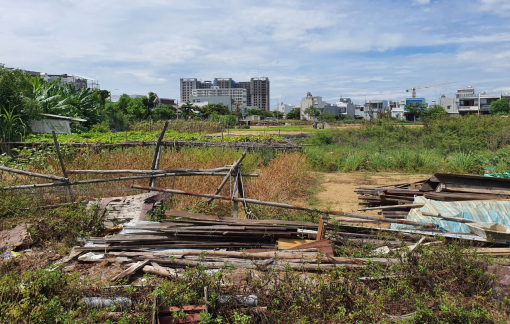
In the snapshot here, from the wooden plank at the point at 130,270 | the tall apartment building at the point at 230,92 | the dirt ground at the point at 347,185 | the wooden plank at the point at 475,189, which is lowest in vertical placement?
the dirt ground at the point at 347,185

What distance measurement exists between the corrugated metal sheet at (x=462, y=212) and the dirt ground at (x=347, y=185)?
163 cm

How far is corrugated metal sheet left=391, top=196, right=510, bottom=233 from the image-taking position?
543 cm

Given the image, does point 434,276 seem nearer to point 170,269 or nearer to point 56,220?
point 170,269

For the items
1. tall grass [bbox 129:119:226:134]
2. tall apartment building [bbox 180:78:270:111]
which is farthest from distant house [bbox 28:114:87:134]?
tall apartment building [bbox 180:78:270:111]

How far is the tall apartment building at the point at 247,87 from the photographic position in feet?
503

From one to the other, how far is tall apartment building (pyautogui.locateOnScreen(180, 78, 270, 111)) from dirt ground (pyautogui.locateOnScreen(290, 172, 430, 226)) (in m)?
138

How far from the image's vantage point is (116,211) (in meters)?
5.27

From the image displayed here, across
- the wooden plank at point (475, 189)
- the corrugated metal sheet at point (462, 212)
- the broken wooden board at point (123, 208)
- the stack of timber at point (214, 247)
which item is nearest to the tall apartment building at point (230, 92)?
the wooden plank at point (475, 189)

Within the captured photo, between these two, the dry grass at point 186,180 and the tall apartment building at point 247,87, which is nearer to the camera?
the dry grass at point 186,180

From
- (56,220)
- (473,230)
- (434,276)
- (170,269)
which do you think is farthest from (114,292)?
(473,230)

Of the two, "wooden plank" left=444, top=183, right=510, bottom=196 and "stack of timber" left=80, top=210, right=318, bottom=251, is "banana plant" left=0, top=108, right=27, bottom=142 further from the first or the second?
"wooden plank" left=444, top=183, right=510, bottom=196

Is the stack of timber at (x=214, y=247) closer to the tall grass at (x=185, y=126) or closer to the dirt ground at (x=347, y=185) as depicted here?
the dirt ground at (x=347, y=185)

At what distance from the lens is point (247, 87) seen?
15925cm

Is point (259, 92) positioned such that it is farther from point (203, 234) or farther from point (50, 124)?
point (203, 234)
